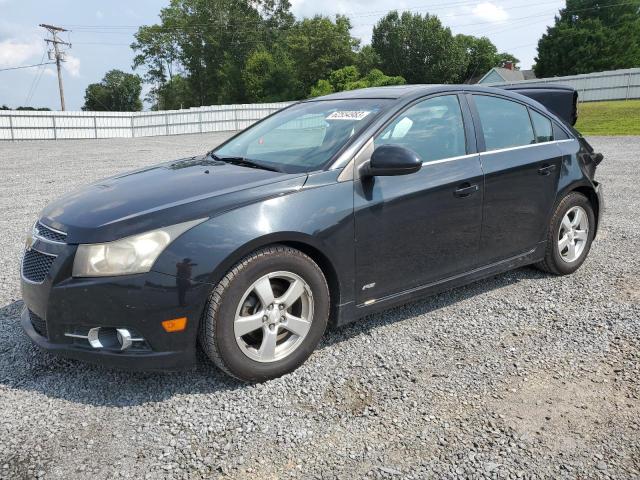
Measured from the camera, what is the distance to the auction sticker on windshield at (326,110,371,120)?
3539 mm

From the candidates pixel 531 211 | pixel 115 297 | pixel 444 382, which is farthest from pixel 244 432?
pixel 531 211

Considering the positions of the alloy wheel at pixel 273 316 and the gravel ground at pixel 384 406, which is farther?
the alloy wheel at pixel 273 316

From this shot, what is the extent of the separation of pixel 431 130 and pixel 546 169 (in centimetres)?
118

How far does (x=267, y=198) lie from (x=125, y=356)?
1084 millimetres

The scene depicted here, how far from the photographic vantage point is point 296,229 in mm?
2918

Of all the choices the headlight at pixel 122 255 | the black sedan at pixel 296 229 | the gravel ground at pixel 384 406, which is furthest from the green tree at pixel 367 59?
the headlight at pixel 122 255

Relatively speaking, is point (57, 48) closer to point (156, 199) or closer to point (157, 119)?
point (157, 119)

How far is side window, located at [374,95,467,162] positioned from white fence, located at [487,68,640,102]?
100 feet

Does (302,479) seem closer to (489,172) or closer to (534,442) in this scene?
(534,442)

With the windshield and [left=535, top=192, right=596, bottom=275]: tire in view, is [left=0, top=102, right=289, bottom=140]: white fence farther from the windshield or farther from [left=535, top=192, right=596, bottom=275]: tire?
[left=535, top=192, right=596, bottom=275]: tire

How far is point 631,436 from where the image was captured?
2455 millimetres

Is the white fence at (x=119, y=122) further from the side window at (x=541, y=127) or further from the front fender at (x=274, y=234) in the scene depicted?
the front fender at (x=274, y=234)

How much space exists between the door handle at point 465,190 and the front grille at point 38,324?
2609 millimetres

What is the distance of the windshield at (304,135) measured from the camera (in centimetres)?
336
